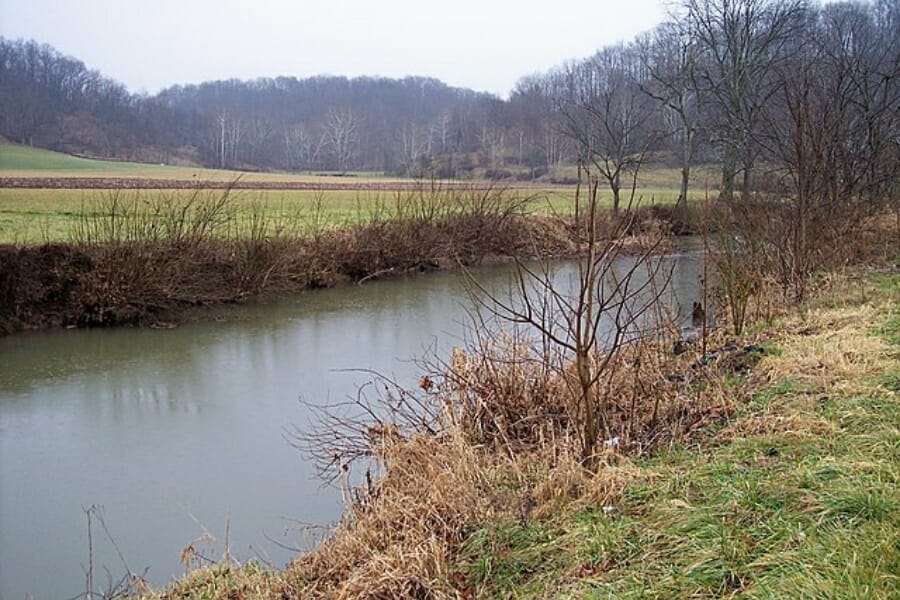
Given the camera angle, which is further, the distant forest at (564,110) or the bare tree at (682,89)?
the bare tree at (682,89)

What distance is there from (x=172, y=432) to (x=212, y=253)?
22.1 feet

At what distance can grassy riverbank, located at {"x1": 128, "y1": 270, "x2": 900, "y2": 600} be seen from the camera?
8.48 ft

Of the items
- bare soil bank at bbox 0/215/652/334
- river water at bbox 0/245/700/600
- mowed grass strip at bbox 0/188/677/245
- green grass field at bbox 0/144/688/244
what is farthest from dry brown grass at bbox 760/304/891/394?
mowed grass strip at bbox 0/188/677/245

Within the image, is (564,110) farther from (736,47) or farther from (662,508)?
(662,508)

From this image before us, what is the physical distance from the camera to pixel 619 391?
5211 mm

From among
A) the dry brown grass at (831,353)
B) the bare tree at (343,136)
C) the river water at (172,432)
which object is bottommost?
the river water at (172,432)

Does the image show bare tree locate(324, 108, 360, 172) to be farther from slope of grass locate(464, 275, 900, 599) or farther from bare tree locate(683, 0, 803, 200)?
slope of grass locate(464, 275, 900, 599)

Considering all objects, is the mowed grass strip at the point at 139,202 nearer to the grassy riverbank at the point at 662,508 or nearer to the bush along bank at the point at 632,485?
the bush along bank at the point at 632,485

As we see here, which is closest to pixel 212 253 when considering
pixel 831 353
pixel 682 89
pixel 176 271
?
pixel 176 271

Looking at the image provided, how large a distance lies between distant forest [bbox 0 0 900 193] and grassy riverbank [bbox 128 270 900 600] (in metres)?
1.54

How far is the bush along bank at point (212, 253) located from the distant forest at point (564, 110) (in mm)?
2151

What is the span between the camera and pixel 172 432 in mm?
6941

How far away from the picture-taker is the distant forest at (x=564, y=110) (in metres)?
14.2

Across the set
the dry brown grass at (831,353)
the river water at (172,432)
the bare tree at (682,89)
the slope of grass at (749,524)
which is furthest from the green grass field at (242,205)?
the slope of grass at (749,524)
